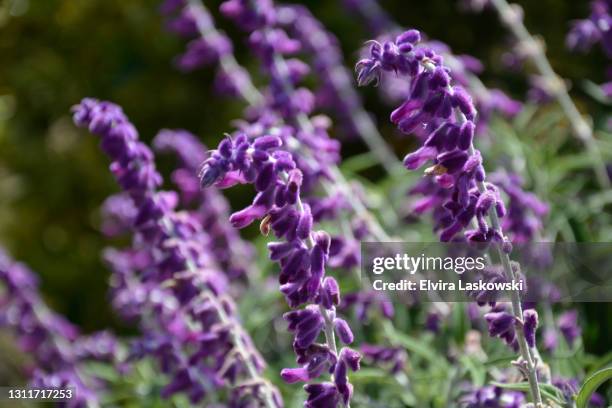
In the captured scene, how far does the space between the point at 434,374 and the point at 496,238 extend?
4.31ft

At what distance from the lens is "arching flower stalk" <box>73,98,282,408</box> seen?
2613mm

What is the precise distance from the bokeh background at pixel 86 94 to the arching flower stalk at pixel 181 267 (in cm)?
393

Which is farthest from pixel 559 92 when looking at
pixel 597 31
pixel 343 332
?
pixel 343 332

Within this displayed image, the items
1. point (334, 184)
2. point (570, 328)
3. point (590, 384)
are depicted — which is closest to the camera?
point (590, 384)

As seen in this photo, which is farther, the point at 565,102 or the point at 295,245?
the point at 565,102

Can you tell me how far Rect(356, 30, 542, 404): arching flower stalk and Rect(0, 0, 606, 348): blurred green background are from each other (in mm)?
4869

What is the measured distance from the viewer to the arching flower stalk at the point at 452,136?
1.89 m

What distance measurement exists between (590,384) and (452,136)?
689 mm

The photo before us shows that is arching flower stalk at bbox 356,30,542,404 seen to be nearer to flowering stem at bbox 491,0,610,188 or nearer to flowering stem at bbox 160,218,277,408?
flowering stem at bbox 160,218,277,408

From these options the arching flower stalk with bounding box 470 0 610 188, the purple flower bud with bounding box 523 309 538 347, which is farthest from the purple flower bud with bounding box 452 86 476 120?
the arching flower stalk with bounding box 470 0 610 188

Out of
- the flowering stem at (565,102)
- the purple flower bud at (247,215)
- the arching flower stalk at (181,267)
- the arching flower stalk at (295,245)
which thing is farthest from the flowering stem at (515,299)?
the flowering stem at (565,102)

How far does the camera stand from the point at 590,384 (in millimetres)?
1979

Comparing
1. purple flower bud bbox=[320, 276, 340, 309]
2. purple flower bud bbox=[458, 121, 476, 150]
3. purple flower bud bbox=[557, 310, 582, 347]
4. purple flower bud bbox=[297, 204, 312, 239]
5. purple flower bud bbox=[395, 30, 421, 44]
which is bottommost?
purple flower bud bbox=[557, 310, 582, 347]

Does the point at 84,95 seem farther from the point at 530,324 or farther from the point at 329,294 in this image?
the point at 530,324
